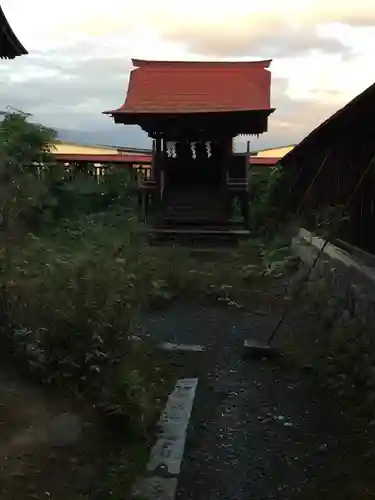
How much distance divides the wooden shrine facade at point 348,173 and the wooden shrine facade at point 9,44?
11.5 ft

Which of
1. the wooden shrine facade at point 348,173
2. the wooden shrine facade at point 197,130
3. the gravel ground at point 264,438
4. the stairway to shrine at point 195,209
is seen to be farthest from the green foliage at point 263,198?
the gravel ground at point 264,438

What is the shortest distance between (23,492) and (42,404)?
3.76 ft

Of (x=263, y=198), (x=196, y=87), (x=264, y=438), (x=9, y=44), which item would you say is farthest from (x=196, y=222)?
(x=264, y=438)

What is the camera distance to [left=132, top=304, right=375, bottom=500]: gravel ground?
4.03m

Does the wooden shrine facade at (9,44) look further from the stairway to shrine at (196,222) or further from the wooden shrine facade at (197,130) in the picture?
the stairway to shrine at (196,222)

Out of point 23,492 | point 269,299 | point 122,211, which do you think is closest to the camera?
point 23,492

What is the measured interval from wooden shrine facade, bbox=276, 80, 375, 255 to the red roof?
3.67 metres

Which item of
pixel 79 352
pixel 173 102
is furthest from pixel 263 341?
pixel 173 102

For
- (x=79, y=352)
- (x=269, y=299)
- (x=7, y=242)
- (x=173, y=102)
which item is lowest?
(x=269, y=299)

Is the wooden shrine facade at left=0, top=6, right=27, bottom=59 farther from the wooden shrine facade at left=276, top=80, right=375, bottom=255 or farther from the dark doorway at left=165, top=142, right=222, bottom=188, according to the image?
the dark doorway at left=165, top=142, right=222, bottom=188

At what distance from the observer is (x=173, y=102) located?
16.5 m

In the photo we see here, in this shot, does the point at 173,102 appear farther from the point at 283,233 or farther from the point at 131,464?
the point at 131,464

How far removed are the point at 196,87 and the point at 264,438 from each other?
13905 millimetres

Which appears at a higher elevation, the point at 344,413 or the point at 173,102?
the point at 173,102
